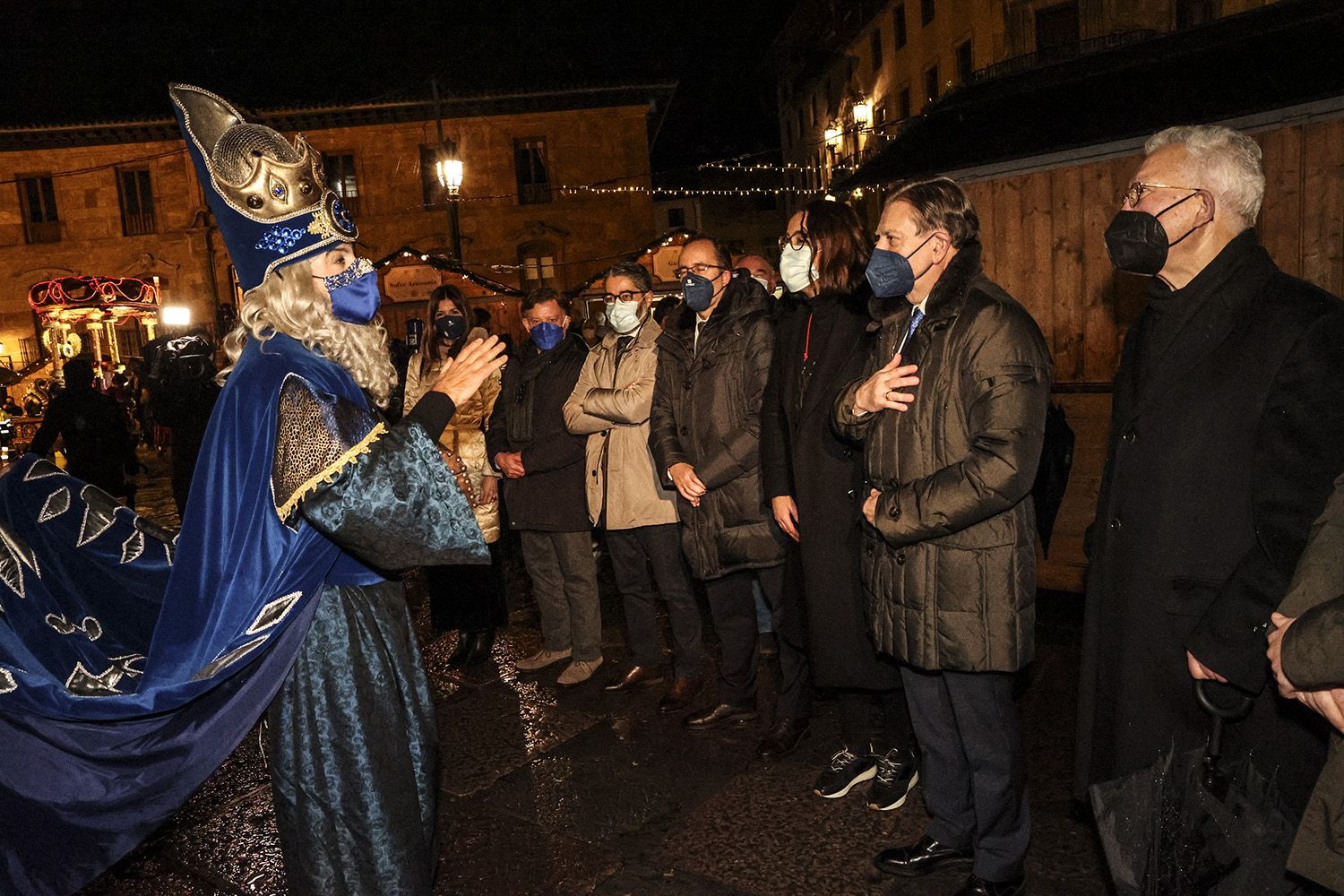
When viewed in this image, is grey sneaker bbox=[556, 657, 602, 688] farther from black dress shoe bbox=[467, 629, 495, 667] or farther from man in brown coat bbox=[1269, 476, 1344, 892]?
man in brown coat bbox=[1269, 476, 1344, 892]

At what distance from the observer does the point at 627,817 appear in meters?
3.59

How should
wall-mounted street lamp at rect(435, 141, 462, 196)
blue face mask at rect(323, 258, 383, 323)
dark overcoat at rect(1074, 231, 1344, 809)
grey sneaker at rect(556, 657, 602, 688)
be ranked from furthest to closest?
wall-mounted street lamp at rect(435, 141, 462, 196) < grey sneaker at rect(556, 657, 602, 688) < blue face mask at rect(323, 258, 383, 323) < dark overcoat at rect(1074, 231, 1344, 809)

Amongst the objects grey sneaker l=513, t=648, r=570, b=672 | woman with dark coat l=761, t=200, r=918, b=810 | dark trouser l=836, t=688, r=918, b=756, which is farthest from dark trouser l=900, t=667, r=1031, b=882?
grey sneaker l=513, t=648, r=570, b=672

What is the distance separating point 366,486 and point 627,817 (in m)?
2.01

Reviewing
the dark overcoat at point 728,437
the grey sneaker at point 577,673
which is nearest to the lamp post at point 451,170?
the grey sneaker at point 577,673

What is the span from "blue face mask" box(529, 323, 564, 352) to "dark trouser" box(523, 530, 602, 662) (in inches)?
42.9

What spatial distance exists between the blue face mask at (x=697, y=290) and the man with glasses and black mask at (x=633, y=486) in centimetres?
45

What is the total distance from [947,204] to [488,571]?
3.56 metres

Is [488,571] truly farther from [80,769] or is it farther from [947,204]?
[947,204]

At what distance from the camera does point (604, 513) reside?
4766 millimetres

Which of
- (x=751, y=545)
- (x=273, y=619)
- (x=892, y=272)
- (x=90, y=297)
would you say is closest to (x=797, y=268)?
(x=892, y=272)

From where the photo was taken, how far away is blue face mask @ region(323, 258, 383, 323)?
2.57 metres

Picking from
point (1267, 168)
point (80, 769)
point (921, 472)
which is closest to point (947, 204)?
point (921, 472)

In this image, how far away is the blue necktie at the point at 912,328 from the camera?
299cm
